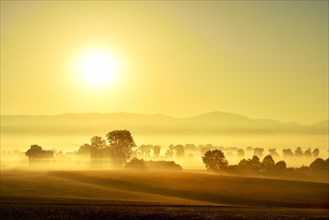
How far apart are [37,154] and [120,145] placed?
38.3 m

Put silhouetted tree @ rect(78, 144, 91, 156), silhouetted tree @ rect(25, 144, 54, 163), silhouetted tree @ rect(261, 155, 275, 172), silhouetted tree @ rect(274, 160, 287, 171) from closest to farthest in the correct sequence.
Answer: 1. silhouetted tree @ rect(274, 160, 287, 171)
2. silhouetted tree @ rect(261, 155, 275, 172)
3. silhouetted tree @ rect(25, 144, 54, 163)
4. silhouetted tree @ rect(78, 144, 91, 156)

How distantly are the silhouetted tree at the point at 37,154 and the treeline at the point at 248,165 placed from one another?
61.8 m

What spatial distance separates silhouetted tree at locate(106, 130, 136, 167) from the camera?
15175 cm

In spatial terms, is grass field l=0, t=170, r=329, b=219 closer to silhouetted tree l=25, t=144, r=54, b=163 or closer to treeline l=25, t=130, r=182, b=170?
treeline l=25, t=130, r=182, b=170

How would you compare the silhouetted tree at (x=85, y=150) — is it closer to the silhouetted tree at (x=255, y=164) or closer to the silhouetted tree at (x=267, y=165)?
the silhouetted tree at (x=255, y=164)

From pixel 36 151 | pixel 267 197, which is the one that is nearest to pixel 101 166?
pixel 36 151

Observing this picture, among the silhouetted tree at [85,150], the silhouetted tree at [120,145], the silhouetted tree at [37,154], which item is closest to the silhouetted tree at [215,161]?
the silhouetted tree at [120,145]

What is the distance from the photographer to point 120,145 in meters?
A: 152

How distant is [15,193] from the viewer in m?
76.9

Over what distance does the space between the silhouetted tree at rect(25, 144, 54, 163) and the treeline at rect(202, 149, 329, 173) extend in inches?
2432

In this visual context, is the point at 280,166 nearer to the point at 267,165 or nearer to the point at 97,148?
the point at 267,165

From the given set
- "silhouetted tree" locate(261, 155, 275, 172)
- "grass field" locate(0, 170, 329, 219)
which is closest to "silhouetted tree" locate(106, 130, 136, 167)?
"grass field" locate(0, 170, 329, 219)

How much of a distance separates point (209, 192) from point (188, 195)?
15.1ft

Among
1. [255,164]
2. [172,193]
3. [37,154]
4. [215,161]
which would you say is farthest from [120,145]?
[172,193]
